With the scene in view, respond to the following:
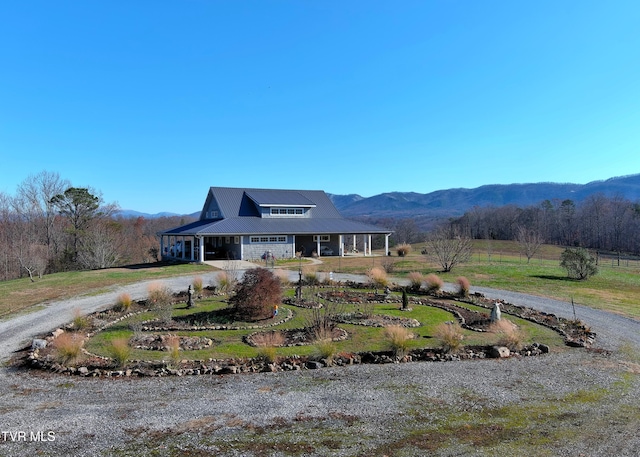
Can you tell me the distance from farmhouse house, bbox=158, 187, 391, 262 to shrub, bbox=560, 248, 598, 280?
17250mm

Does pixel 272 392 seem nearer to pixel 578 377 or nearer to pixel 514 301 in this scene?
pixel 578 377

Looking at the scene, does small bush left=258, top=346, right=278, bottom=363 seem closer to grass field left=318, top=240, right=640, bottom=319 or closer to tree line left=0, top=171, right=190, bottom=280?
grass field left=318, top=240, right=640, bottom=319

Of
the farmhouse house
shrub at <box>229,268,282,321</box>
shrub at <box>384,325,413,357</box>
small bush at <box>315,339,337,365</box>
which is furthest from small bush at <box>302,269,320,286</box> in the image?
the farmhouse house

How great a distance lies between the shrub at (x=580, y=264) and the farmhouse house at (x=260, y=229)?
17.3 meters

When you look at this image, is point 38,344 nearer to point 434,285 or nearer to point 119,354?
point 119,354

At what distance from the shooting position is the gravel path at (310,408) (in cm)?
516

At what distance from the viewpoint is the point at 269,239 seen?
33.8 meters

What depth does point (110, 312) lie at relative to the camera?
13641 millimetres

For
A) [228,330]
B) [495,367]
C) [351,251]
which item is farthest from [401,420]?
[351,251]

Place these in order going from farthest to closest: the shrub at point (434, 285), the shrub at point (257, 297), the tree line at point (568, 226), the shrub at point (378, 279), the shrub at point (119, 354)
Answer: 1. the tree line at point (568, 226)
2. the shrub at point (378, 279)
3. the shrub at point (434, 285)
4. the shrub at point (257, 297)
5. the shrub at point (119, 354)

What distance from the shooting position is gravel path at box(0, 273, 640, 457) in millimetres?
5160

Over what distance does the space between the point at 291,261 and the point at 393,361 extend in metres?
23.5

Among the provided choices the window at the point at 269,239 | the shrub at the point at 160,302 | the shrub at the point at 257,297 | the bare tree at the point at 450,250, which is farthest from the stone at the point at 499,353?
the window at the point at 269,239

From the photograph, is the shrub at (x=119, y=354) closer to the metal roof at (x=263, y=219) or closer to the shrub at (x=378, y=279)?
the shrub at (x=378, y=279)
